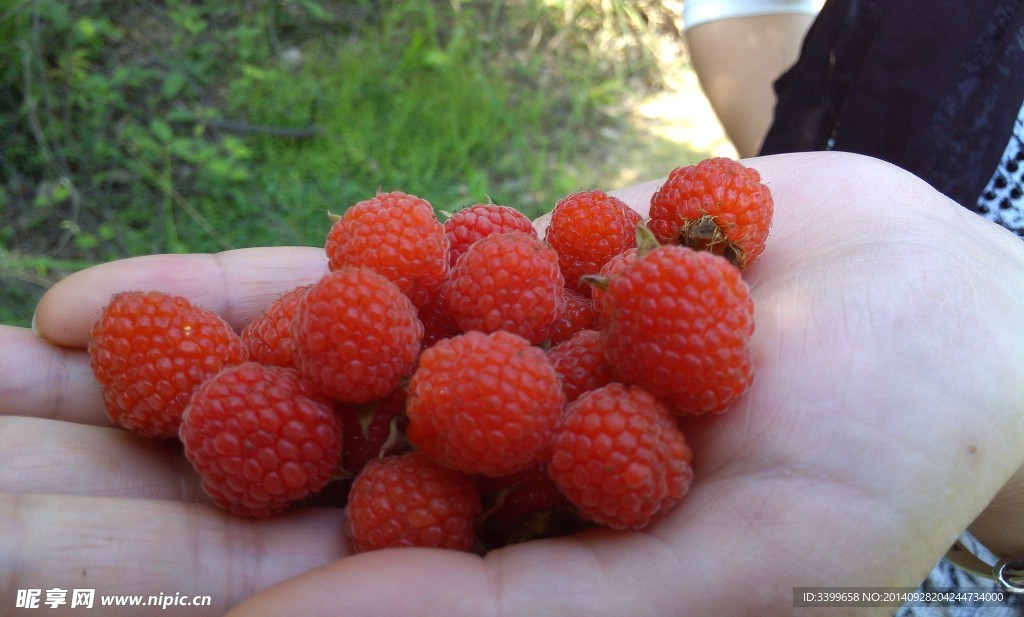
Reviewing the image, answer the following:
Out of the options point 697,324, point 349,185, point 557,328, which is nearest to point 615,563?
point 697,324

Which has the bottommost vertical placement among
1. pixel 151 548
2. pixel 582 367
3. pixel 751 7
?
pixel 151 548

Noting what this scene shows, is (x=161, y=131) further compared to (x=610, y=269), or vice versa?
(x=161, y=131)

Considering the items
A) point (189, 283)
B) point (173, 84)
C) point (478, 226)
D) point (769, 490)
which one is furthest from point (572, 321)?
point (173, 84)

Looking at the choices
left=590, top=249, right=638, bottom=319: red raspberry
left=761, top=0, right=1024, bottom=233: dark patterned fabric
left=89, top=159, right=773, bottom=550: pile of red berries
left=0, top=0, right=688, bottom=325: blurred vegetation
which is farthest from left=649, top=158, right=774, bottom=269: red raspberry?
left=0, top=0, right=688, bottom=325: blurred vegetation

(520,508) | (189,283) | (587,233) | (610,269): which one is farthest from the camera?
(189,283)

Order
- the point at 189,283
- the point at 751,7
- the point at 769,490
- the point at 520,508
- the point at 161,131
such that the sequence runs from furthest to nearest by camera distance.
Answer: the point at 161,131 → the point at 751,7 → the point at 189,283 → the point at 520,508 → the point at 769,490

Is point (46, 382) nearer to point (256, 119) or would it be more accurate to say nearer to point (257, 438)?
point (257, 438)

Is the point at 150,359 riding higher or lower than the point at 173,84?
higher
